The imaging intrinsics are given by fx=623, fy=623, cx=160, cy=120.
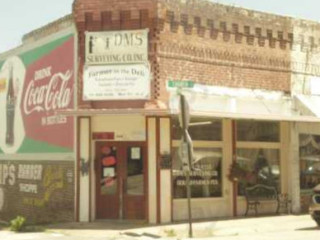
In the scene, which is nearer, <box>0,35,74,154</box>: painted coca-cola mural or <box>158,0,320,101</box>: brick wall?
<box>158,0,320,101</box>: brick wall

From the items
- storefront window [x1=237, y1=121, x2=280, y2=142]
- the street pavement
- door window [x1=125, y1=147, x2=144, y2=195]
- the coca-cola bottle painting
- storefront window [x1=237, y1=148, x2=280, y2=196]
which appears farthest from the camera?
the coca-cola bottle painting

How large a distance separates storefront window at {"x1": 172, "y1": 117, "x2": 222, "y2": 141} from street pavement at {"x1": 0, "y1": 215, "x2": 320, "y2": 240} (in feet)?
8.20

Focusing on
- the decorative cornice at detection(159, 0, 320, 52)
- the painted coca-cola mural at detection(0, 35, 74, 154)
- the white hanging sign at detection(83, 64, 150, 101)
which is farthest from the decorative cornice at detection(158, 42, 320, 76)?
the painted coca-cola mural at detection(0, 35, 74, 154)

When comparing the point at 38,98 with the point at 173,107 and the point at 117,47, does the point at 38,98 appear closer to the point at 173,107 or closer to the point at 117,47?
the point at 117,47

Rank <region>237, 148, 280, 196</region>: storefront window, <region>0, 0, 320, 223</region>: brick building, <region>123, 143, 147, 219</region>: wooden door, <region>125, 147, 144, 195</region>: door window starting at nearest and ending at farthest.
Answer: <region>0, 0, 320, 223</region>: brick building < <region>123, 143, 147, 219</region>: wooden door < <region>125, 147, 144, 195</region>: door window < <region>237, 148, 280, 196</region>: storefront window

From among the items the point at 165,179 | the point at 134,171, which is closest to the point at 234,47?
the point at 165,179

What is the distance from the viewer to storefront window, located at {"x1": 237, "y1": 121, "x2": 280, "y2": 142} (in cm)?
1913

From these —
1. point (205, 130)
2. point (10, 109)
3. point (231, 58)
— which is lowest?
point (205, 130)

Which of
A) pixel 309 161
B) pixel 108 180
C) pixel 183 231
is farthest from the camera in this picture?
pixel 309 161

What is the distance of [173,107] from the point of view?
55.3 feet

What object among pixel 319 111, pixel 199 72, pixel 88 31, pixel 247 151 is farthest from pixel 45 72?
pixel 319 111

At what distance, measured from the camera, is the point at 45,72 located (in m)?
19.6

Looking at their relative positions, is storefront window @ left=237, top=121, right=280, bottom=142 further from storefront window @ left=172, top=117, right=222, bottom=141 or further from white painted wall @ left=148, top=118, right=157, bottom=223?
white painted wall @ left=148, top=118, right=157, bottom=223

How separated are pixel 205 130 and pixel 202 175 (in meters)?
1.32
